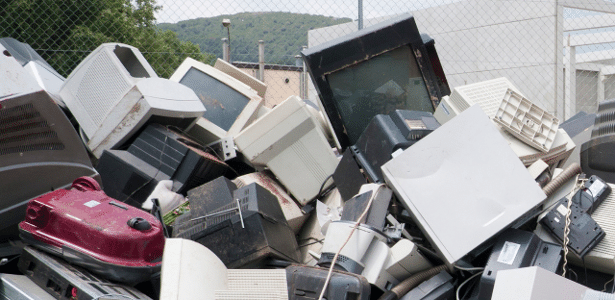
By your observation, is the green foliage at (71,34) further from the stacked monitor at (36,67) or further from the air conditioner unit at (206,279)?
the air conditioner unit at (206,279)

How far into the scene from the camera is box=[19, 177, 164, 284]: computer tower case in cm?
184

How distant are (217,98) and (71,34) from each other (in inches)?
105

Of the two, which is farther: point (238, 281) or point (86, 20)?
point (86, 20)

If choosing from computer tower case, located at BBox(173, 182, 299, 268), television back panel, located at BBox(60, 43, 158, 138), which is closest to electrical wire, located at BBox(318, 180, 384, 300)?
computer tower case, located at BBox(173, 182, 299, 268)

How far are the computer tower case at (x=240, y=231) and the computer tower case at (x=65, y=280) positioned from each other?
1.16 feet

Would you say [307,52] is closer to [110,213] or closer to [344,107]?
[344,107]

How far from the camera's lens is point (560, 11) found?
7.18m

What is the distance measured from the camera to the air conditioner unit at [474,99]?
253cm

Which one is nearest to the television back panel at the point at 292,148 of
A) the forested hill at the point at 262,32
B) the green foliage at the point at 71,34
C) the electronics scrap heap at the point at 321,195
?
the electronics scrap heap at the point at 321,195

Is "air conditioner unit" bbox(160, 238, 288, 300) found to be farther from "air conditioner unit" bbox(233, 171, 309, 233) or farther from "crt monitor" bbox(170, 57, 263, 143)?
"crt monitor" bbox(170, 57, 263, 143)

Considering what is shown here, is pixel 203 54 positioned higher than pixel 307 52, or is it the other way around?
pixel 307 52

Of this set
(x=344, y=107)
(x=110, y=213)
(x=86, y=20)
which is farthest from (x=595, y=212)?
(x=86, y=20)

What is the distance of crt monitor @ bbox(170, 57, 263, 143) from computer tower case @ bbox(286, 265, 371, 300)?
1.70 m

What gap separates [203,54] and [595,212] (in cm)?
337
